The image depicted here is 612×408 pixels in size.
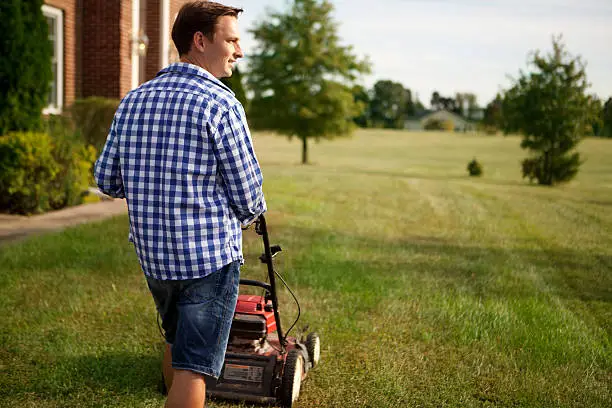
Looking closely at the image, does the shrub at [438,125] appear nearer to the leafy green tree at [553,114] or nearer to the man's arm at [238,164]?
the leafy green tree at [553,114]

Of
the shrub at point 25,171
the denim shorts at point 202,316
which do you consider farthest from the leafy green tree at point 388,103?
the denim shorts at point 202,316

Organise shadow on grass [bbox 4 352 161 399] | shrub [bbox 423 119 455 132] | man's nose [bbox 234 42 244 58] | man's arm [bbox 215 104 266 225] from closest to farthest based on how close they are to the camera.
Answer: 1. man's arm [bbox 215 104 266 225]
2. man's nose [bbox 234 42 244 58]
3. shadow on grass [bbox 4 352 161 399]
4. shrub [bbox 423 119 455 132]

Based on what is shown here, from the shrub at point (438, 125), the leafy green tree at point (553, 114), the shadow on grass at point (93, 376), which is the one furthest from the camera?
the shrub at point (438, 125)

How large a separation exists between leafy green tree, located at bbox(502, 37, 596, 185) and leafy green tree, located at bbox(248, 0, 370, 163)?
42.4ft

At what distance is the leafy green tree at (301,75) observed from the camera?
3909 centimetres

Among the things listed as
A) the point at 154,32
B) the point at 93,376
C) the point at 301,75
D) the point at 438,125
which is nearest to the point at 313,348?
the point at 93,376

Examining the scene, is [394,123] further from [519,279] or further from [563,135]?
[519,279]

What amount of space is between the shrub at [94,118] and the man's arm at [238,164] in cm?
1158

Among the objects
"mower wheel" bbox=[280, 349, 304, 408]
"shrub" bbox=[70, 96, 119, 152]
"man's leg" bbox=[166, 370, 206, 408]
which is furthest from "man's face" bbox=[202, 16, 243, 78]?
"shrub" bbox=[70, 96, 119, 152]

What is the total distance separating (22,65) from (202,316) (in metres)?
8.98

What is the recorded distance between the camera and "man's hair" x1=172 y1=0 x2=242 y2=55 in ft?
8.79

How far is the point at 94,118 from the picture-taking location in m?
13.8

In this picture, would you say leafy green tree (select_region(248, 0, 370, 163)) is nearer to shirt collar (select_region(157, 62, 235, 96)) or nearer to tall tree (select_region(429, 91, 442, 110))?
shirt collar (select_region(157, 62, 235, 96))

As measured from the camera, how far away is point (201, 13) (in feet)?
8.78
